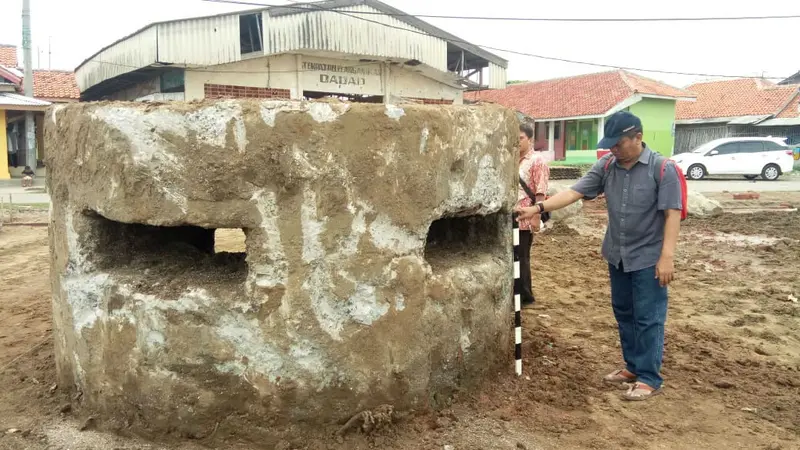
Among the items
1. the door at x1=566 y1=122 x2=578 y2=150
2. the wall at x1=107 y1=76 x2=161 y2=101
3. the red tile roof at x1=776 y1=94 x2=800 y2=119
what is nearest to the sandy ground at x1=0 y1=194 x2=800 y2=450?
the wall at x1=107 y1=76 x2=161 y2=101

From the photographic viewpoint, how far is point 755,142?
20.1m

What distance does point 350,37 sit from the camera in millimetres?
17844

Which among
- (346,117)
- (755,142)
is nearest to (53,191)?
(346,117)

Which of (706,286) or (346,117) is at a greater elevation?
(346,117)

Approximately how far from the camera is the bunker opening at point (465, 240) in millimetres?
3602

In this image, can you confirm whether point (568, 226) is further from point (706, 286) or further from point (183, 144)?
point (183, 144)

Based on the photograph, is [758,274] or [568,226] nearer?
[758,274]

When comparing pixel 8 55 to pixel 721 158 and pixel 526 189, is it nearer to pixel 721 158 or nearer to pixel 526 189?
pixel 721 158

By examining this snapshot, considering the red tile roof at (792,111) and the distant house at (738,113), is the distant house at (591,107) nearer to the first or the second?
the distant house at (738,113)

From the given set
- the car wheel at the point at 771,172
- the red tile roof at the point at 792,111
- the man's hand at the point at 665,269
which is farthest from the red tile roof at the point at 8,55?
the red tile roof at the point at 792,111

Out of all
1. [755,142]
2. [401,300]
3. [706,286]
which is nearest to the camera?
[401,300]

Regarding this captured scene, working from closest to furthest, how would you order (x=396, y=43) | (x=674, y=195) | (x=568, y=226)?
(x=674, y=195) → (x=568, y=226) → (x=396, y=43)

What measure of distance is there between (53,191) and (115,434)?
127 cm

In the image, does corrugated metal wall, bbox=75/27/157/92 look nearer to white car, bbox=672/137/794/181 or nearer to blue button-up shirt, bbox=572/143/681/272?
blue button-up shirt, bbox=572/143/681/272
